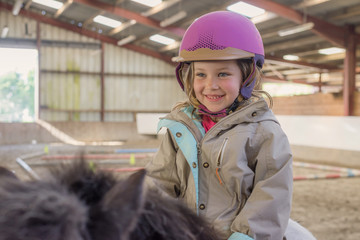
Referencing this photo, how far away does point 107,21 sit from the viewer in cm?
1551

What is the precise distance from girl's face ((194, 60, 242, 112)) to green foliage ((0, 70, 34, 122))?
1896 centimetres

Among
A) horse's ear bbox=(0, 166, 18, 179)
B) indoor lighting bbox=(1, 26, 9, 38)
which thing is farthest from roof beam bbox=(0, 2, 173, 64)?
horse's ear bbox=(0, 166, 18, 179)

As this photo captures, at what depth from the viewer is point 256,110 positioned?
1.35 metres

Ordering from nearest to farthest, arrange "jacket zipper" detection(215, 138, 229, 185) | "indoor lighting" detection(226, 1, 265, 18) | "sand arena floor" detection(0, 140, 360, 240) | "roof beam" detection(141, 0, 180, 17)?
"jacket zipper" detection(215, 138, 229, 185)
"sand arena floor" detection(0, 140, 360, 240)
"indoor lighting" detection(226, 1, 265, 18)
"roof beam" detection(141, 0, 180, 17)

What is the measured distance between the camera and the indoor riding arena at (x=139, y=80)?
7590mm

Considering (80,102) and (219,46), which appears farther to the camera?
(80,102)

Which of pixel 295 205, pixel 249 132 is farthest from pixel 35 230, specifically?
pixel 295 205

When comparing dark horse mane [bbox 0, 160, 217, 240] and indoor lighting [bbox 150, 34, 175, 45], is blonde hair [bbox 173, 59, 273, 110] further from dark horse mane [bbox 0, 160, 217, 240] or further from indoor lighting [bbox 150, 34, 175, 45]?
indoor lighting [bbox 150, 34, 175, 45]

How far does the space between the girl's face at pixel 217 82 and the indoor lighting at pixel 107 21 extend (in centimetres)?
1456

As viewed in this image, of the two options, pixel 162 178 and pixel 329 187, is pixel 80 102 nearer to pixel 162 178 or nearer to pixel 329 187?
pixel 329 187

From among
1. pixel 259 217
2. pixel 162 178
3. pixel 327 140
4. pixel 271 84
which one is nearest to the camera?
pixel 259 217

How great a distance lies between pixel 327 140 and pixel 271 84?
12.3 metres

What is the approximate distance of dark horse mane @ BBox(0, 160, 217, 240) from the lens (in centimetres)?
48

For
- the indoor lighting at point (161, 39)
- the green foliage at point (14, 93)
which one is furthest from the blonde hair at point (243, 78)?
the green foliage at point (14, 93)
